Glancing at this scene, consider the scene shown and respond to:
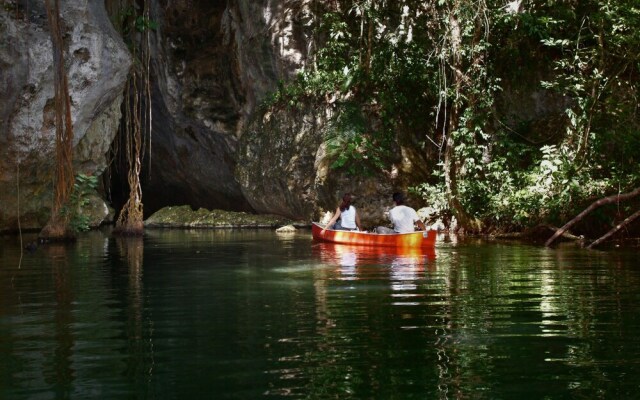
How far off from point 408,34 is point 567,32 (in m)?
4.43

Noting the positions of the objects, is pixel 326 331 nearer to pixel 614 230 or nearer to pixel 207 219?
pixel 614 230

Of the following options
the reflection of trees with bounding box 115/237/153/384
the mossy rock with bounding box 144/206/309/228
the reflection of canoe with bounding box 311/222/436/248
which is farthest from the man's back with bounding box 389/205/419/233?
Result: the mossy rock with bounding box 144/206/309/228

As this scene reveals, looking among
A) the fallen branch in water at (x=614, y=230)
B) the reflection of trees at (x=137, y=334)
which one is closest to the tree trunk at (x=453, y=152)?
the fallen branch in water at (x=614, y=230)

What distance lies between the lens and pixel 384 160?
21.4 m

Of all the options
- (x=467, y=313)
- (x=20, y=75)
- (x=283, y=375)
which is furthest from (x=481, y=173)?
(x=283, y=375)

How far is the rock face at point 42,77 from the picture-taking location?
58.1 feet

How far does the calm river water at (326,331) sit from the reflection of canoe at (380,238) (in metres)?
2.15

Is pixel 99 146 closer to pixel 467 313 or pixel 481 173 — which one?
pixel 481 173

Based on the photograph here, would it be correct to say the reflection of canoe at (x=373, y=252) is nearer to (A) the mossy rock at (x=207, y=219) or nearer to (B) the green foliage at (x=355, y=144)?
(B) the green foliage at (x=355, y=144)

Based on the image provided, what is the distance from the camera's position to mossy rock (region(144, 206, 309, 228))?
2566 cm

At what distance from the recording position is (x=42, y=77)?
705 inches

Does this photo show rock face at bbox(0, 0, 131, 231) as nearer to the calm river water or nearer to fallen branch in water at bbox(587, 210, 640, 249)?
the calm river water

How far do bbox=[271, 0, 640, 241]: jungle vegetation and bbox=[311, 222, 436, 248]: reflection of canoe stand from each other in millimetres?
3365

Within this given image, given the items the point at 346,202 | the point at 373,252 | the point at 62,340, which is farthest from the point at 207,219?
the point at 62,340
